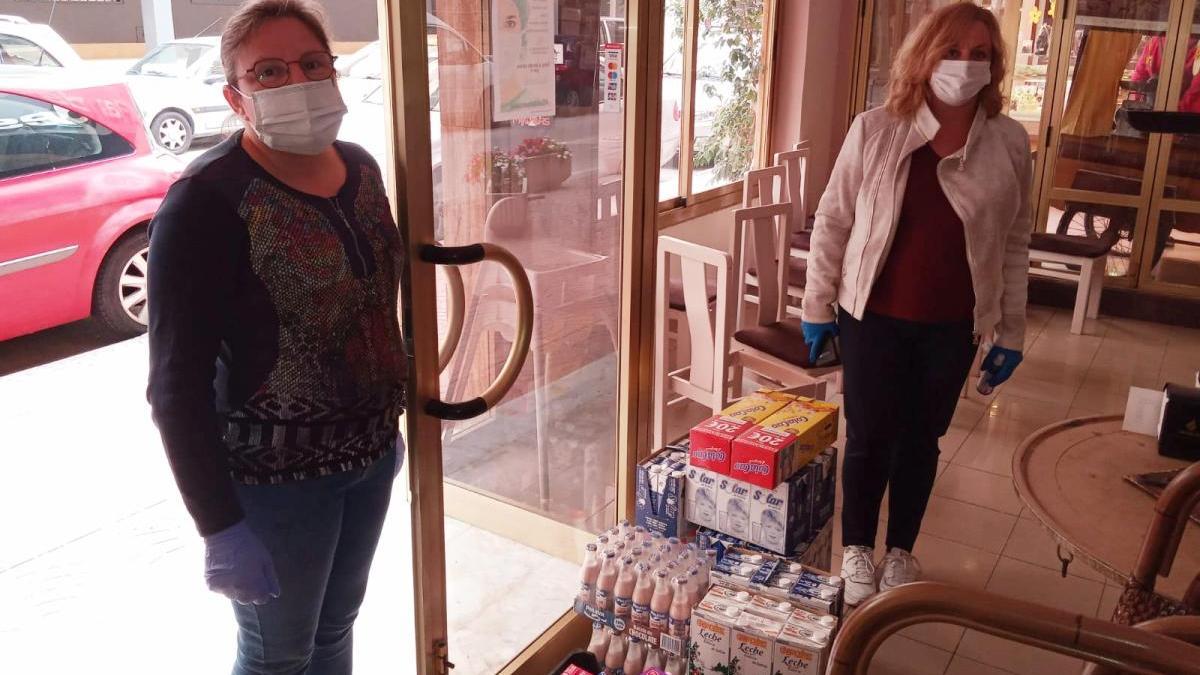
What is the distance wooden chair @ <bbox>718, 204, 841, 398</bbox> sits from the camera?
3.23m

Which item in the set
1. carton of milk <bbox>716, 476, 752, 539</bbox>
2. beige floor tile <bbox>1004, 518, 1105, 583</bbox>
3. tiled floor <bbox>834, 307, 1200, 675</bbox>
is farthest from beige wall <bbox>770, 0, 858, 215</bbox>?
carton of milk <bbox>716, 476, 752, 539</bbox>

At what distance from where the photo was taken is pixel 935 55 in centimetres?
223

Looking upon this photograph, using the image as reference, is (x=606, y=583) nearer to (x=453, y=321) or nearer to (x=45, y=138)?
(x=453, y=321)

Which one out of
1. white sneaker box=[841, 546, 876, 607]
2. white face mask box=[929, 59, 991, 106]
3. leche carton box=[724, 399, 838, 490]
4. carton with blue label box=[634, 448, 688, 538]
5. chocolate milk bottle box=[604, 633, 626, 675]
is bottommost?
white sneaker box=[841, 546, 876, 607]

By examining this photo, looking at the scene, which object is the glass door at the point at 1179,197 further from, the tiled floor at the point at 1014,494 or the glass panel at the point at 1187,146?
the tiled floor at the point at 1014,494

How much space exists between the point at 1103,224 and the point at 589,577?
4876mm

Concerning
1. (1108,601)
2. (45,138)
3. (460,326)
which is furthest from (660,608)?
(1108,601)

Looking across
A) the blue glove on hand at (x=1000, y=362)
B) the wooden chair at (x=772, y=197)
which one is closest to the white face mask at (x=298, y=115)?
the blue glove on hand at (x=1000, y=362)

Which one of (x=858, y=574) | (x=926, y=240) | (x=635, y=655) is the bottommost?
(x=858, y=574)

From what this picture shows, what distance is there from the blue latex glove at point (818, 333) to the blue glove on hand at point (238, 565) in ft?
5.18

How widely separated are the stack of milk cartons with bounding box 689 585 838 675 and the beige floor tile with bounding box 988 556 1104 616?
1093 mm

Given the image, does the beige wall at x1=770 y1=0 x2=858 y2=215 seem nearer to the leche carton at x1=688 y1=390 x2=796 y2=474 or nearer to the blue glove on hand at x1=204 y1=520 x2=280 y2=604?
the leche carton at x1=688 y1=390 x2=796 y2=474

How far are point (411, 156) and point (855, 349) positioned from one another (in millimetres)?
1318

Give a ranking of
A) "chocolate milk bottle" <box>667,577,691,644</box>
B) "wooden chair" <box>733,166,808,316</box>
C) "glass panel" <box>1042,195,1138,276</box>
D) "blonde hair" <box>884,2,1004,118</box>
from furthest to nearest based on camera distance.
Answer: "glass panel" <box>1042,195,1138,276</box> → "wooden chair" <box>733,166,808,316</box> → "blonde hair" <box>884,2,1004,118</box> → "chocolate milk bottle" <box>667,577,691,644</box>
